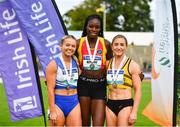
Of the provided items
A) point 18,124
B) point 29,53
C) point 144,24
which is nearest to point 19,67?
point 29,53

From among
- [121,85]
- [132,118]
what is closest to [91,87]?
[121,85]

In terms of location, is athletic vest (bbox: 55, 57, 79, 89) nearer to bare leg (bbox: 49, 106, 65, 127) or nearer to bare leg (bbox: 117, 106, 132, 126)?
bare leg (bbox: 49, 106, 65, 127)

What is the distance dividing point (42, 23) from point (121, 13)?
47.9 metres

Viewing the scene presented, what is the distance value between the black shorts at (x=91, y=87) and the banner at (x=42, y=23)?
1.87 meters

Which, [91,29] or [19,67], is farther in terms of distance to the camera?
[19,67]

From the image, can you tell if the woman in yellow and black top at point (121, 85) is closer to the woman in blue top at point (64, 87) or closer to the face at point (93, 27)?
the face at point (93, 27)

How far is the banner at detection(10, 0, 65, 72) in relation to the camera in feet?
23.8

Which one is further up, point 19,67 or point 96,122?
point 19,67

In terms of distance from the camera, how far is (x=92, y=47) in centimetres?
544

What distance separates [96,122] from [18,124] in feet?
13.9

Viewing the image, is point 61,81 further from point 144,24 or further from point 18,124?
point 144,24

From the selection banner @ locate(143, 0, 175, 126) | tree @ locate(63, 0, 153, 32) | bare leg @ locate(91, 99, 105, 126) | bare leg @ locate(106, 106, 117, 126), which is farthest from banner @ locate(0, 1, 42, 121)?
tree @ locate(63, 0, 153, 32)

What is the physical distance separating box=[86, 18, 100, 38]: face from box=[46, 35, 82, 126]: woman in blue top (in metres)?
0.26

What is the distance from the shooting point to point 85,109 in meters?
5.46
